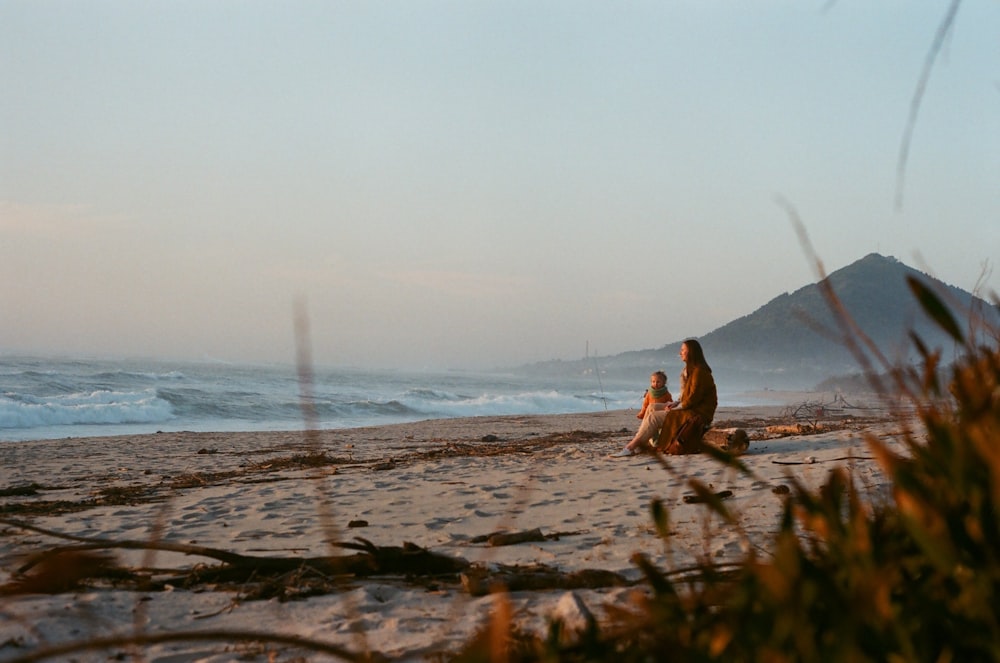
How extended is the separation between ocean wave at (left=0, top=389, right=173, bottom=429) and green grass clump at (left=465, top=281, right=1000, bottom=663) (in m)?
23.2

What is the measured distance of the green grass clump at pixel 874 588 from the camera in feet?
2.69

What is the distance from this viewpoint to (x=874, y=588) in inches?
29.4

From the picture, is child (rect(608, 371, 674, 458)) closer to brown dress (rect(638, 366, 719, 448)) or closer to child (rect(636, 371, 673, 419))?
child (rect(636, 371, 673, 419))

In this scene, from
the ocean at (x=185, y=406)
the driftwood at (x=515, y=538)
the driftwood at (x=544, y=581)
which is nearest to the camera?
the driftwood at (x=544, y=581)

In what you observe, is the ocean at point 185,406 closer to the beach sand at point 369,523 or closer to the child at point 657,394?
the child at point 657,394

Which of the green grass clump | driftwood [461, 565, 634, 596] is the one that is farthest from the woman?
the green grass clump

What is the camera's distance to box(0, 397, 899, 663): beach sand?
2.94 meters

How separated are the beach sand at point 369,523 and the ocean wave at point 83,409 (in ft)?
29.0

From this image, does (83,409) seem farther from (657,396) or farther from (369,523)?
(369,523)

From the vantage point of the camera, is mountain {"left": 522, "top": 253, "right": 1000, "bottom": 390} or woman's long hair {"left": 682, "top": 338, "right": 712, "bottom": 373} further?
mountain {"left": 522, "top": 253, "right": 1000, "bottom": 390}

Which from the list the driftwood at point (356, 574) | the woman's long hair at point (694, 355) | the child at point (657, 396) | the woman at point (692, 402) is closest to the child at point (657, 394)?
the child at point (657, 396)

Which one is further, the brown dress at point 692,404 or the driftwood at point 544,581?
the brown dress at point 692,404

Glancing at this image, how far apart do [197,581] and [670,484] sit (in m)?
4.43

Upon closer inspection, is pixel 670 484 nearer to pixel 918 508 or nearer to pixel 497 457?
pixel 497 457
